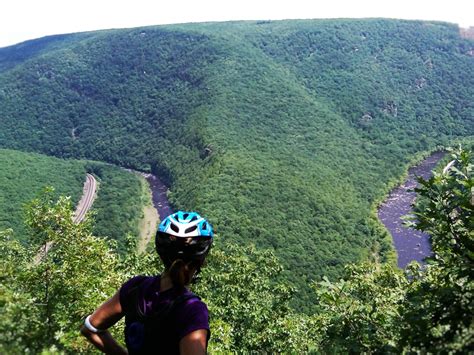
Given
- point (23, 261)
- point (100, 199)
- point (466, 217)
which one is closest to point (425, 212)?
point (466, 217)

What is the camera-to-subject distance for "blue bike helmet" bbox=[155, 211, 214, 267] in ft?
15.7

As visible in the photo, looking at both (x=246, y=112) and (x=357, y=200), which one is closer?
(x=357, y=200)

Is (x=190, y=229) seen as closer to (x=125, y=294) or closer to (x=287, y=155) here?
(x=125, y=294)

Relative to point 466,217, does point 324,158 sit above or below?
below

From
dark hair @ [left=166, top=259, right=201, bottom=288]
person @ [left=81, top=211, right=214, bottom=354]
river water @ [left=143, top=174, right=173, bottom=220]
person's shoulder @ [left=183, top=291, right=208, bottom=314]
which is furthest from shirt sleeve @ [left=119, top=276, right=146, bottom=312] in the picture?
river water @ [left=143, top=174, right=173, bottom=220]

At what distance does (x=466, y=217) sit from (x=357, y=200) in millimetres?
120198

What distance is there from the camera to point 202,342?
13.6ft

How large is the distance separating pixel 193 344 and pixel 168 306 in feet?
1.44

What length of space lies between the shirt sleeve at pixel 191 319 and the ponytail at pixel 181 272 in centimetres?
37

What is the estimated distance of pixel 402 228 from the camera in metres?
108

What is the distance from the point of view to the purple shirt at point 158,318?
165 inches

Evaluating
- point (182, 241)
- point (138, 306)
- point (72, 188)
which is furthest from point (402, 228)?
point (138, 306)

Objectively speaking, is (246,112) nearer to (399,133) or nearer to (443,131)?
(399,133)

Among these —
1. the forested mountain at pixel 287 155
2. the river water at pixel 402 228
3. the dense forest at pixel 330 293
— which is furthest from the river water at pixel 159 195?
the dense forest at pixel 330 293
